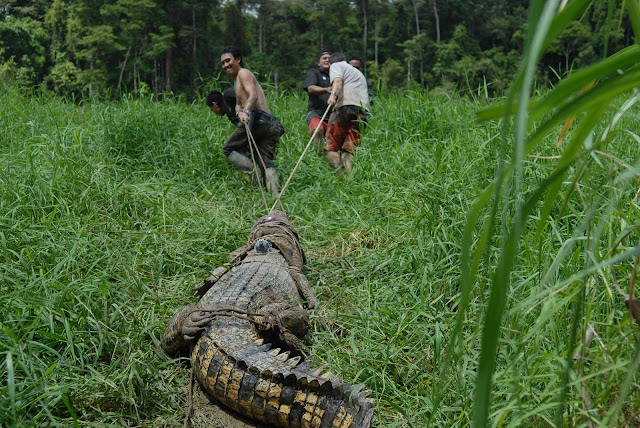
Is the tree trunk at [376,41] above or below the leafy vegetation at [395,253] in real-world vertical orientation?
above

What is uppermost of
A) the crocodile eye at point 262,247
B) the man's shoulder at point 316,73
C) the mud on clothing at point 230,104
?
the man's shoulder at point 316,73

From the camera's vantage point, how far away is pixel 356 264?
375 centimetres

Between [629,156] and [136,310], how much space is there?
322cm

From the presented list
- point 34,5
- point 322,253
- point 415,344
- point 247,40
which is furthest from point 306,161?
point 247,40

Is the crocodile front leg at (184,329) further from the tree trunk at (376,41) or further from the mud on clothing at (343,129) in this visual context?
the tree trunk at (376,41)

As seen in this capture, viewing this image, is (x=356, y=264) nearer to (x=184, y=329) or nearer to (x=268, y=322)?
(x=268, y=322)

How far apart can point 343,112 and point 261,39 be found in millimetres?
30107

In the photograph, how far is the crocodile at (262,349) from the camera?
2064 mm

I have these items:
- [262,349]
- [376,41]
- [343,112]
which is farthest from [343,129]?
[376,41]

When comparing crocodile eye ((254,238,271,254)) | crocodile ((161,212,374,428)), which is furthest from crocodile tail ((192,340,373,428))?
crocodile eye ((254,238,271,254))

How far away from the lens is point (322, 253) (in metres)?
4.26

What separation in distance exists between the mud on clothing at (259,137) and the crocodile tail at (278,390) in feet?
11.8

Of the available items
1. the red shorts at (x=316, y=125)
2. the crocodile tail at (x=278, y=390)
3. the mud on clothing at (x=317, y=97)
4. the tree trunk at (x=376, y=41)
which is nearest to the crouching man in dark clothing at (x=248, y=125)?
the red shorts at (x=316, y=125)

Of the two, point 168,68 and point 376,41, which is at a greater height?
point 376,41
